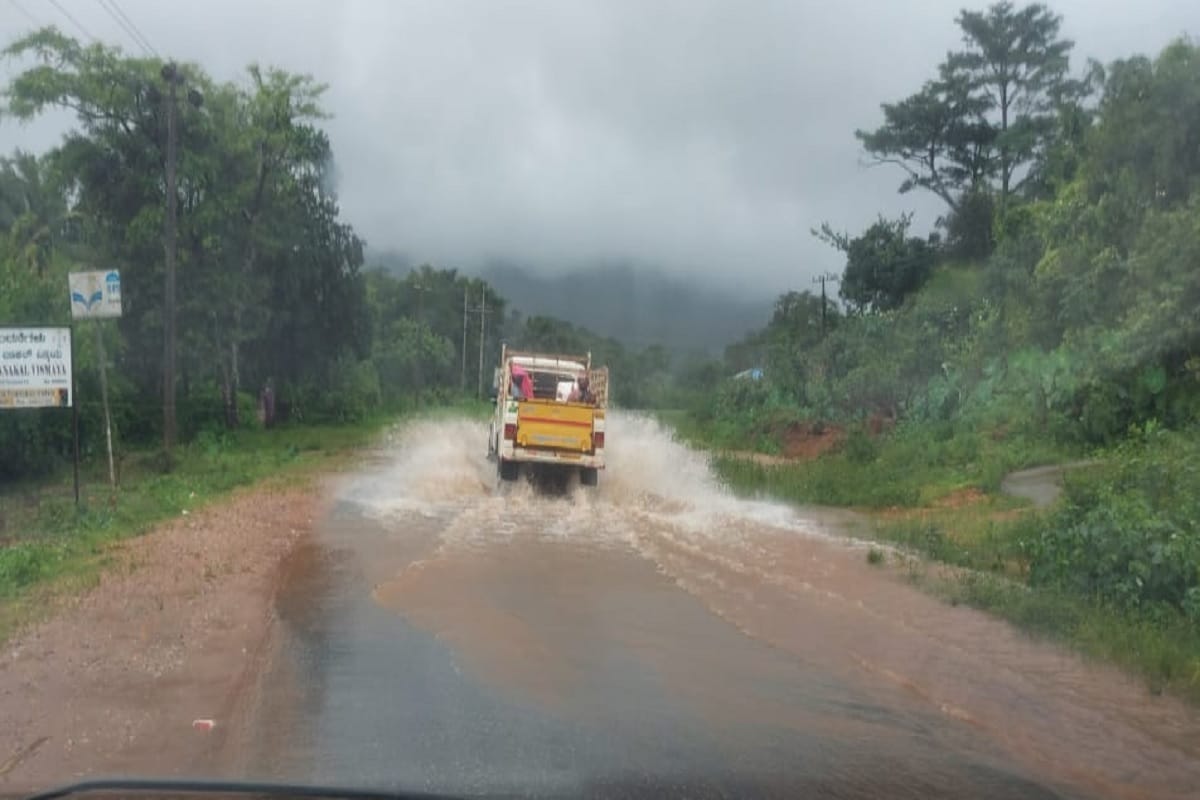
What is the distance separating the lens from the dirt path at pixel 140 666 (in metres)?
7.03

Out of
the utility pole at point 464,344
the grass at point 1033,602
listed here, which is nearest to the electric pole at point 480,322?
the utility pole at point 464,344

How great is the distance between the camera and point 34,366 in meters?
17.7

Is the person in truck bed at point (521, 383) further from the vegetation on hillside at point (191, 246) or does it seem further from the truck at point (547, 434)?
the vegetation on hillside at point (191, 246)

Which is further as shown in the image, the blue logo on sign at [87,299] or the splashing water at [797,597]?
the blue logo on sign at [87,299]

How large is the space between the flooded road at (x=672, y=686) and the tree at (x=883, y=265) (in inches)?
1404

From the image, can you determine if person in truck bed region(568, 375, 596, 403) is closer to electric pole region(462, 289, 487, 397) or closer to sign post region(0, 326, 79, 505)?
sign post region(0, 326, 79, 505)

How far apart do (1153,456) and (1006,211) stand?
2934 cm

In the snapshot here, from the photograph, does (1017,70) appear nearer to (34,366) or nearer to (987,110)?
(987,110)

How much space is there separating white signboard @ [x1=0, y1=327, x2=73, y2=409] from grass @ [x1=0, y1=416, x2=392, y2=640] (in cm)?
181

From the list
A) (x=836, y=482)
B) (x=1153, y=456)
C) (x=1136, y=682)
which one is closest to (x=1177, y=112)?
(x=836, y=482)

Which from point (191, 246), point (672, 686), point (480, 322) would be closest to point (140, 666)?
point (672, 686)

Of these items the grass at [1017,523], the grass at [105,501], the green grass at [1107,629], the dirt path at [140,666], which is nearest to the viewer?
the dirt path at [140,666]

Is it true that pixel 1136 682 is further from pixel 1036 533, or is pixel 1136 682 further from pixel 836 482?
pixel 836 482

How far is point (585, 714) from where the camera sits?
7992 millimetres
